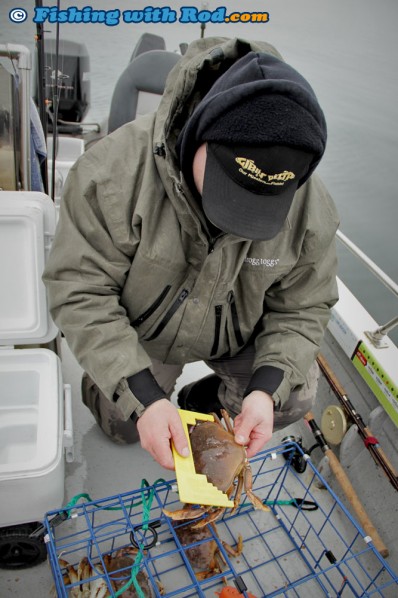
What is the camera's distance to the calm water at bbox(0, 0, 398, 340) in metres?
4.86

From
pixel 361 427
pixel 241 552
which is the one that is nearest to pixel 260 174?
pixel 361 427

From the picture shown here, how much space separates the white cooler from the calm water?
1.32 metres

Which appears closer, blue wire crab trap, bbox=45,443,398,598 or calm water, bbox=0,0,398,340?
blue wire crab trap, bbox=45,443,398,598

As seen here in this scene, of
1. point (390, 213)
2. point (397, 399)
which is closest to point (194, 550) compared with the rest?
point (397, 399)

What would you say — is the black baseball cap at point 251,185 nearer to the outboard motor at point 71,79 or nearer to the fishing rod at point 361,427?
the fishing rod at point 361,427

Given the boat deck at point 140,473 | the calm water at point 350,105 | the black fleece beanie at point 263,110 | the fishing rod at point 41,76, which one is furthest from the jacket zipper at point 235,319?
the calm water at point 350,105

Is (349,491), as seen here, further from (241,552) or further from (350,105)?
(350,105)

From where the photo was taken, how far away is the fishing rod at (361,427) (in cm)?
148

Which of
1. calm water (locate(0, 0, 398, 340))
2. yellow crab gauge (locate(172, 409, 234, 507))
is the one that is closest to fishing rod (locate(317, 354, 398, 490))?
yellow crab gauge (locate(172, 409, 234, 507))

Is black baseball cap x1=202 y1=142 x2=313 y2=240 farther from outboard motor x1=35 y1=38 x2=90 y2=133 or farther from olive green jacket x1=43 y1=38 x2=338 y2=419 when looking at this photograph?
outboard motor x1=35 y1=38 x2=90 y2=133

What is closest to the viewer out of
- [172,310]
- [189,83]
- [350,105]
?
[189,83]

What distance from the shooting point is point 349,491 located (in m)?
1.56

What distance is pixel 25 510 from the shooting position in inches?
44.5

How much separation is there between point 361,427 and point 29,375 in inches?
48.8
